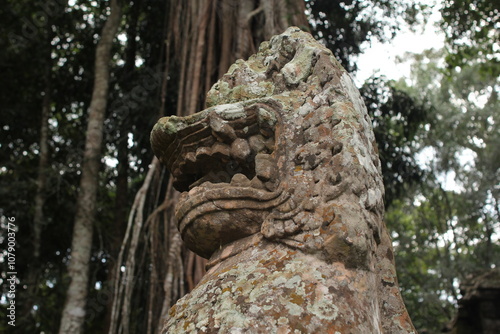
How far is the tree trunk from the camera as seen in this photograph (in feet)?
13.5

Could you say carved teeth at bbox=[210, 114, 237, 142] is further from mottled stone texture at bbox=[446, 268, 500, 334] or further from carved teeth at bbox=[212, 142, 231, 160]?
Result: mottled stone texture at bbox=[446, 268, 500, 334]

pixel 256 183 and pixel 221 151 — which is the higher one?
pixel 221 151

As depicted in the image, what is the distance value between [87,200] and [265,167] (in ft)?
11.0

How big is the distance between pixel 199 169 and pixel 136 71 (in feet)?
15.4

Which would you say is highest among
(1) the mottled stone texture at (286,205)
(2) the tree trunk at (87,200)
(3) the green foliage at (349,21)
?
(3) the green foliage at (349,21)

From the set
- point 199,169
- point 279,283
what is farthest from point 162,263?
point 279,283

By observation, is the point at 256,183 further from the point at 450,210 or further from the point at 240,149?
the point at 450,210

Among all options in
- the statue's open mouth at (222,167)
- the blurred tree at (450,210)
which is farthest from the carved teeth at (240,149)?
the blurred tree at (450,210)

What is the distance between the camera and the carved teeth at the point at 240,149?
161 cm

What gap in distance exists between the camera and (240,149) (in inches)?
63.5

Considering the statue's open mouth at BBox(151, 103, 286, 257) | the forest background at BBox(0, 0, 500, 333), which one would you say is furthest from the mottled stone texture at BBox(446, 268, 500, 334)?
the statue's open mouth at BBox(151, 103, 286, 257)

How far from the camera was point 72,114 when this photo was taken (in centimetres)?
684

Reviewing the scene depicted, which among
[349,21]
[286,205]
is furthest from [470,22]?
[286,205]

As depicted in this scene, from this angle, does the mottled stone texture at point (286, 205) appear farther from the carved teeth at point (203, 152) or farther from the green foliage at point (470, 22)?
the green foliage at point (470, 22)
